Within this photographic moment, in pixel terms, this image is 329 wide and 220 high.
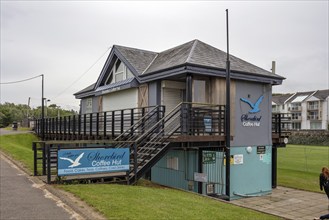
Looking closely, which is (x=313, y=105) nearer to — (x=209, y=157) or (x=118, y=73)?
(x=118, y=73)

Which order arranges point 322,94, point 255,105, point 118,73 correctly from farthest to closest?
point 322,94 < point 118,73 < point 255,105

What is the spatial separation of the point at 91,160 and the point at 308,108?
92520 millimetres

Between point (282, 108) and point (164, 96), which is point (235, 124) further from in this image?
point (282, 108)

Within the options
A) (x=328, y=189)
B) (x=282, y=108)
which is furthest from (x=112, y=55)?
Answer: (x=282, y=108)

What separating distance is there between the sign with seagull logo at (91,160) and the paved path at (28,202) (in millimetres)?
956

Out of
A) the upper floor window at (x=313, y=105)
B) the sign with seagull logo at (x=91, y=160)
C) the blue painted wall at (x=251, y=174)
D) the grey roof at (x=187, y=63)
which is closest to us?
the sign with seagull logo at (x=91, y=160)

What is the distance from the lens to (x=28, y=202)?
7.80 m

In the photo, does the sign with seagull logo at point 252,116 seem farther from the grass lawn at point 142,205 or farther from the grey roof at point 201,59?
the grass lawn at point 142,205

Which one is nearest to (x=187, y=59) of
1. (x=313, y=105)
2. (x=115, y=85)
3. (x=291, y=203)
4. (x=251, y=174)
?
(x=115, y=85)

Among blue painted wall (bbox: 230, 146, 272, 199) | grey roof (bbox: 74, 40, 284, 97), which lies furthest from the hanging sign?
grey roof (bbox: 74, 40, 284, 97)

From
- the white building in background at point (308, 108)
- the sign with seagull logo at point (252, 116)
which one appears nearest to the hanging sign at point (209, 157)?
the sign with seagull logo at point (252, 116)

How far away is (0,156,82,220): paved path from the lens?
22.2 feet

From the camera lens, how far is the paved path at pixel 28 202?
6.76m

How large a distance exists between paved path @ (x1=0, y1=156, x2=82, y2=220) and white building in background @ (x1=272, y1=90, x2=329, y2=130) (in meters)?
81.7
